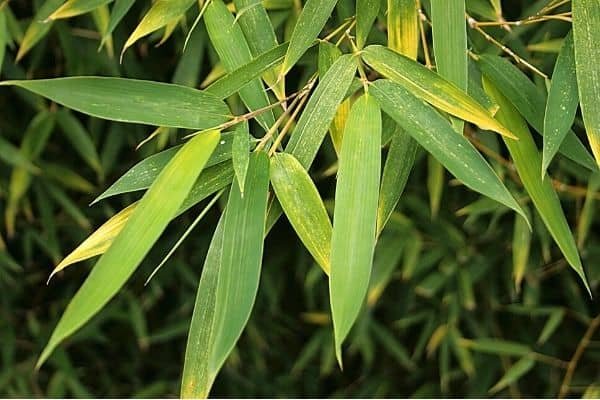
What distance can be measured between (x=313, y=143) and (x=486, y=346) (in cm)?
94

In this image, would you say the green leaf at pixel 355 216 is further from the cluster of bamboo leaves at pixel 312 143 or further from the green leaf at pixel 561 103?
the green leaf at pixel 561 103

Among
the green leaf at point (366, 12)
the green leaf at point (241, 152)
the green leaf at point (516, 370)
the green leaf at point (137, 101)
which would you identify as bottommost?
the green leaf at point (516, 370)

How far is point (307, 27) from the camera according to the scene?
2.42 ft

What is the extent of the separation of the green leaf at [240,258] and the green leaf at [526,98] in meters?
0.28

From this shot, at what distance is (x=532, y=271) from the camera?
60.8 inches

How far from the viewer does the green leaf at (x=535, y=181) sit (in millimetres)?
745

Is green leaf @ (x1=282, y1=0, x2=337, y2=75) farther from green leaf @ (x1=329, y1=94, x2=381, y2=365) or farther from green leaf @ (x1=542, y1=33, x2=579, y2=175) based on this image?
green leaf @ (x1=542, y1=33, x2=579, y2=175)

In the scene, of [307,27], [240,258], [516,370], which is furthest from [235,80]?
[516,370]

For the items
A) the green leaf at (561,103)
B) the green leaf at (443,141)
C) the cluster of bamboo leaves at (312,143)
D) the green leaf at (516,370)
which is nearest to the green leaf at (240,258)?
the cluster of bamboo leaves at (312,143)

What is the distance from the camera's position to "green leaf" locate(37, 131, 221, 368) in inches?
21.7

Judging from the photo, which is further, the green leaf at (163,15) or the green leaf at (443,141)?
the green leaf at (163,15)

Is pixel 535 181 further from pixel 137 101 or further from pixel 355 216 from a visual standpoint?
pixel 137 101

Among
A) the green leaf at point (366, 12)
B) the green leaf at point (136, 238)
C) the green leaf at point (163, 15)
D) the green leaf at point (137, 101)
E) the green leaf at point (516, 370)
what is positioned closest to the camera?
the green leaf at point (136, 238)

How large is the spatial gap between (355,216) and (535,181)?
232 mm
